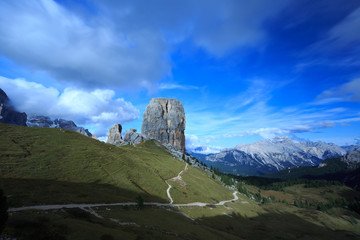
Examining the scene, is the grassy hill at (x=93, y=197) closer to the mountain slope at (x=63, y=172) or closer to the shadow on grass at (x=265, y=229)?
the mountain slope at (x=63, y=172)

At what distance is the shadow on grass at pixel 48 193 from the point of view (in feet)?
150

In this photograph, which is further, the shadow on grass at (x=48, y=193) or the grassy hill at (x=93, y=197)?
the shadow on grass at (x=48, y=193)

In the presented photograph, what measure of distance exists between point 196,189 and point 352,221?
143447mm

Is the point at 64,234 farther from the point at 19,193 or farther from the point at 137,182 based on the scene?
the point at 137,182

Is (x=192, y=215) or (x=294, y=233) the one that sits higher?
(x=192, y=215)

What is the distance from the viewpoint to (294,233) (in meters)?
100

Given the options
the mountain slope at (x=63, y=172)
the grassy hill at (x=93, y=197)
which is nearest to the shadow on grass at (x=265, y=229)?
the grassy hill at (x=93, y=197)

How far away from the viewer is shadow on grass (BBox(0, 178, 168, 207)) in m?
45.6

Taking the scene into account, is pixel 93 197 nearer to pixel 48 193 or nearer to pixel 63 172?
pixel 48 193

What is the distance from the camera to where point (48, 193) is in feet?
173

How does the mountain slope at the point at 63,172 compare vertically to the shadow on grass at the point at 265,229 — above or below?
above

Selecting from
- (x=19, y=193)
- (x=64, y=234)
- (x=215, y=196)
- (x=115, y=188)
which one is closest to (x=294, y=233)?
(x=215, y=196)

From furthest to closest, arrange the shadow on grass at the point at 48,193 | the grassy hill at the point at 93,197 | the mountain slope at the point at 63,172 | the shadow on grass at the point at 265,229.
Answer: the shadow on grass at the point at 265,229 → the mountain slope at the point at 63,172 → the shadow on grass at the point at 48,193 → the grassy hill at the point at 93,197

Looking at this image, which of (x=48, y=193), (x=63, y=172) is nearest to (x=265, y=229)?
(x=48, y=193)
